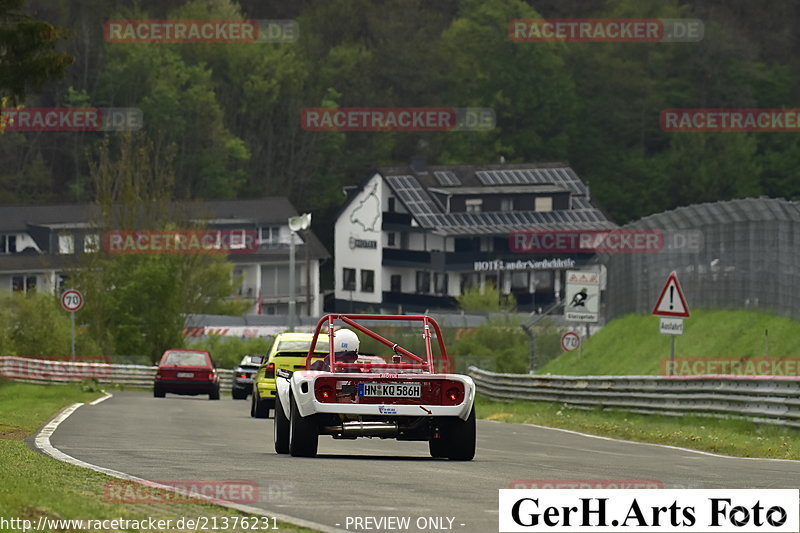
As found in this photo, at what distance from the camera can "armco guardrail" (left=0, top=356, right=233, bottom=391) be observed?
5278cm

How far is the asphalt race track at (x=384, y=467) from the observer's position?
13.0 meters

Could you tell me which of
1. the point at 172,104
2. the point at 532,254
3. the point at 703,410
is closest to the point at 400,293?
the point at 532,254

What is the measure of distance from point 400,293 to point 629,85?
3228 centimetres

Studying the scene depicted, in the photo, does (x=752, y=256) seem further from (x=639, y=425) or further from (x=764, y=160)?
(x=764, y=160)

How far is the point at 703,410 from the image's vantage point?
28.7m

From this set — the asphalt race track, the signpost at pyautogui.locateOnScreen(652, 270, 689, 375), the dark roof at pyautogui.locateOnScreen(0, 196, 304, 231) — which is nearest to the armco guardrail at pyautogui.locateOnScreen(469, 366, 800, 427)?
the signpost at pyautogui.locateOnScreen(652, 270, 689, 375)

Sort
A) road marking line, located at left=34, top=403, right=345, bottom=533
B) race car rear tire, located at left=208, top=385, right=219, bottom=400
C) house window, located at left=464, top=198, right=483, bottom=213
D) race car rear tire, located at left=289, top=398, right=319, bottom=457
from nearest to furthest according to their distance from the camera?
1. road marking line, located at left=34, top=403, right=345, bottom=533
2. race car rear tire, located at left=289, top=398, right=319, bottom=457
3. race car rear tire, located at left=208, top=385, right=219, bottom=400
4. house window, located at left=464, top=198, right=483, bottom=213

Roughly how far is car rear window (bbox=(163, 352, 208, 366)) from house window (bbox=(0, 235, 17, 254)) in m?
76.2
